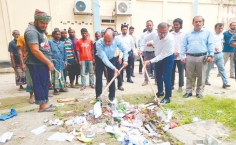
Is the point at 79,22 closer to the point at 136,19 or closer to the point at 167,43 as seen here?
the point at 136,19

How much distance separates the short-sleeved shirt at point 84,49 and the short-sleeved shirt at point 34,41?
5.83 ft

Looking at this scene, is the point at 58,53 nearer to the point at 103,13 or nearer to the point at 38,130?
the point at 38,130

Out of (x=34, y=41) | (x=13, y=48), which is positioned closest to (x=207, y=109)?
(x=34, y=41)

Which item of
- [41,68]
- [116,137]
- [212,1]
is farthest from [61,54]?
[212,1]

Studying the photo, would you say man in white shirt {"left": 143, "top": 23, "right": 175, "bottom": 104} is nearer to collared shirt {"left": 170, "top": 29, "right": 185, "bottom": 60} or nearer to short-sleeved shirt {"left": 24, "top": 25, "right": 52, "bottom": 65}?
collared shirt {"left": 170, "top": 29, "right": 185, "bottom": 60}

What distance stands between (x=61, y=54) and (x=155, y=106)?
9.37ft

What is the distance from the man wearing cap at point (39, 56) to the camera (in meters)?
3.13

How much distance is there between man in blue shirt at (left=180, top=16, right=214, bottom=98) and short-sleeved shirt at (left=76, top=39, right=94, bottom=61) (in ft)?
8.43

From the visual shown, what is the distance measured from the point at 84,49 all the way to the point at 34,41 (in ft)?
7.21

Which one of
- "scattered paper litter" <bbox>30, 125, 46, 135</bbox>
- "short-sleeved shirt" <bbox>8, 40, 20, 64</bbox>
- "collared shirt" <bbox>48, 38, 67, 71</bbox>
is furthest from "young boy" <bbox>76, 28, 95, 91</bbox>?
"scattered paper litter" <bbox>30, 125, 46, 135</bbox>

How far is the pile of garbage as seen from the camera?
262 cm

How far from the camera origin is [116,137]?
8.63 feet

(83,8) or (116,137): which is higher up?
(83,8)

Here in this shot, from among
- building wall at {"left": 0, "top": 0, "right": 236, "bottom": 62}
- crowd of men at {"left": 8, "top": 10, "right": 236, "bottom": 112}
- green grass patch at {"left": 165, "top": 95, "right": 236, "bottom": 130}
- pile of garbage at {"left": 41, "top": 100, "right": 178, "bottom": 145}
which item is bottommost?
green grass patch at {"left": 165, "top": 95, "right": 236, "bottom": 130}
